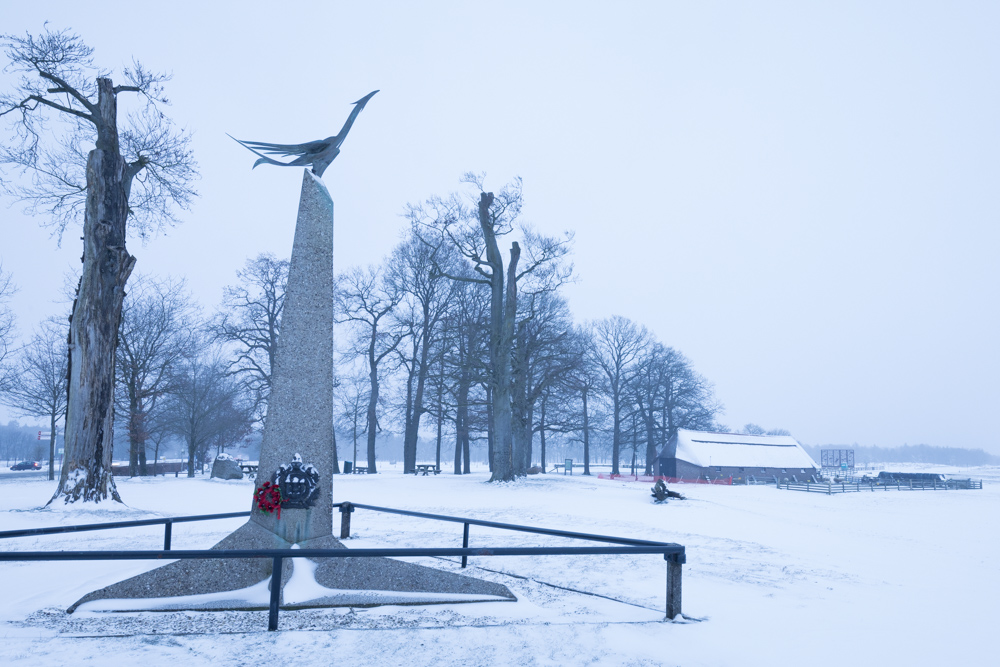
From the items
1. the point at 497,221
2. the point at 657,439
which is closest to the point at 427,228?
the point at 497,221

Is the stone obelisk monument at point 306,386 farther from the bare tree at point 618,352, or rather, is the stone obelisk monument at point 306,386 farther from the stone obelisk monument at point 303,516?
the bare tree at point 618,352

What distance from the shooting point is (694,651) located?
14.8ft

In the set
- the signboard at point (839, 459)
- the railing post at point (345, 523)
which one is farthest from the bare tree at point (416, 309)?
the signboard at point (839, 459)

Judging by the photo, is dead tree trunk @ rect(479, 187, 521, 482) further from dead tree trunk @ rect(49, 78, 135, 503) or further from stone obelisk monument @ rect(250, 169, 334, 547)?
stone obelisk monument @ rect(250, 169, 334, 547)

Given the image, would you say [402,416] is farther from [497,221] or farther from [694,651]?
[694,651]

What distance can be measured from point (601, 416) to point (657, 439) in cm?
595

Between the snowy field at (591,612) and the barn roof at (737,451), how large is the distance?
28.0m

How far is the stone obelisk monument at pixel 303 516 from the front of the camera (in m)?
5.53

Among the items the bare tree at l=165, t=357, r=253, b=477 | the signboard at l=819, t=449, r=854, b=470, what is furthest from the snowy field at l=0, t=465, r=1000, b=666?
the signboard at l=819, t=449, r=854, b=470

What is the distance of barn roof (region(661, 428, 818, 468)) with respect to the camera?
41.0m

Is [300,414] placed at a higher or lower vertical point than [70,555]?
higher

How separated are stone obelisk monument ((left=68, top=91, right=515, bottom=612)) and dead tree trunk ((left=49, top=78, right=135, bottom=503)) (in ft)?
27.1

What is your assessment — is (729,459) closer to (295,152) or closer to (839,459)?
(839,459)

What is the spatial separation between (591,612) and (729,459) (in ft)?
129
